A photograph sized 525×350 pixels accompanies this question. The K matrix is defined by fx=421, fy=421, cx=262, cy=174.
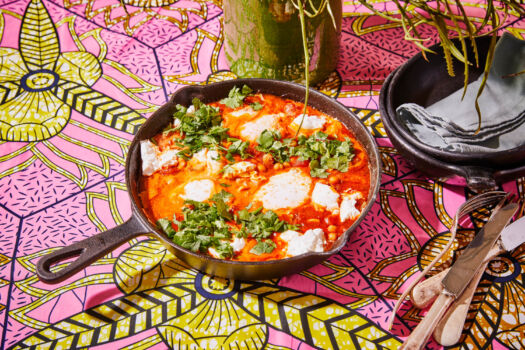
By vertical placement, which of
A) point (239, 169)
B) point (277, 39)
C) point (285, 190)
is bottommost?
point (285, 190)

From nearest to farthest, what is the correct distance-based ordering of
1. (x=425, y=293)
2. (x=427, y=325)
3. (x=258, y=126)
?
(x=427, y=325), (x=425, y=293), (x=258, y=126)

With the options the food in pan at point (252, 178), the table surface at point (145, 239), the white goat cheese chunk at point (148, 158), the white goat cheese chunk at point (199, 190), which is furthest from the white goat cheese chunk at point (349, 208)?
the white goat cheese chunk at point (148, 158)

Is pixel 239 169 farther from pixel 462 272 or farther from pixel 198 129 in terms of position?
pixel 462 272

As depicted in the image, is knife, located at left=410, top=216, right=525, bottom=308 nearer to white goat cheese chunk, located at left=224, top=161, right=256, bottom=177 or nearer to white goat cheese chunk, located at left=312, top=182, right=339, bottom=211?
white goat cheese chunk, located at left=312, top=182, right=339, bottom=211

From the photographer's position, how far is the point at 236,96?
1.78 m

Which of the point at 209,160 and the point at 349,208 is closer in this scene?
the point at 349,208

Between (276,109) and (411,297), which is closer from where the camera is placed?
(411,297)

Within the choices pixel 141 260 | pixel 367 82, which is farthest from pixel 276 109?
pixel 141 260

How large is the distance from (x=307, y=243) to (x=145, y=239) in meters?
0.62

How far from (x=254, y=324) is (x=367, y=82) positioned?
4.31 ft

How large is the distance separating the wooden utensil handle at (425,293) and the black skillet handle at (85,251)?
2.80ft

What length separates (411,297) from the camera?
51.8 inches

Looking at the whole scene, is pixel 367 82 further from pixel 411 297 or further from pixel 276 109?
pixel 411 297

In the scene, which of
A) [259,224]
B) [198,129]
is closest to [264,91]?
[198,129]
